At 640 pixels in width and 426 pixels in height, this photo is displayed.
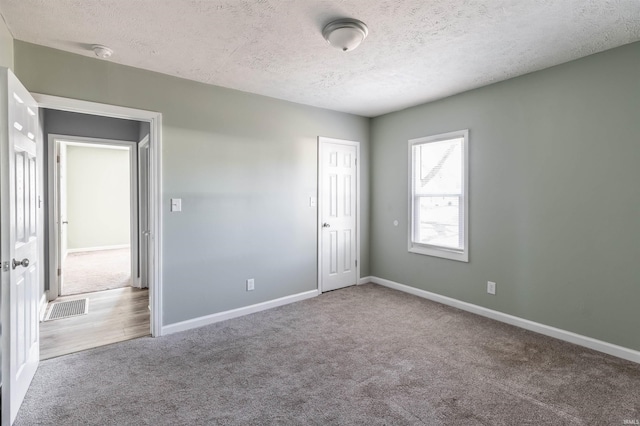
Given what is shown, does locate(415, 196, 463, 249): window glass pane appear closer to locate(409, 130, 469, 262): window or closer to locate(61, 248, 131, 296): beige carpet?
locate(409, 130, 469, 262): window

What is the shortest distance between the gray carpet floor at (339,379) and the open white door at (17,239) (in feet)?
0.76

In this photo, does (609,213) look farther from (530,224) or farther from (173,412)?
(173,412)

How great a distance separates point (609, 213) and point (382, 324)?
2252mm

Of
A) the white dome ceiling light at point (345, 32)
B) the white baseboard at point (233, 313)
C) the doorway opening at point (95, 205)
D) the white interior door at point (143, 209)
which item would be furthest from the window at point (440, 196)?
the doorway opening at point (95, 205)

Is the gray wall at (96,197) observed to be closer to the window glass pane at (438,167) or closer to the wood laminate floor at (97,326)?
the wood laminate floor at (97,326)

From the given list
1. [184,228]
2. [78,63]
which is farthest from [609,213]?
[78,63]

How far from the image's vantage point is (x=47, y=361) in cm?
270

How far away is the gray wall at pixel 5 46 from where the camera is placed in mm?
2209

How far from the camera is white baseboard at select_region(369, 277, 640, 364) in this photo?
2.71m

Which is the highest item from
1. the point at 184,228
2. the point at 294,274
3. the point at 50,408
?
the point at 184,228

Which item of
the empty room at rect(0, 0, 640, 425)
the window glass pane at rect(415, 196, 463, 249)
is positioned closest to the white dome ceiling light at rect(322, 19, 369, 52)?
the empty room at rect(0, 0, 640, 425)

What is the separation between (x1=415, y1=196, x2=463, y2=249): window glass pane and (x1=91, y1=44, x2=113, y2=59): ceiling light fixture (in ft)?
12.2

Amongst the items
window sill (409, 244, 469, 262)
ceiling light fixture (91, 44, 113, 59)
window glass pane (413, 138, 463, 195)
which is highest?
ceiling light fixture (91, 44, 113, 59)

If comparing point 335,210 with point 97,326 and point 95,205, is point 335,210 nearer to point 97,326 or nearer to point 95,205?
point 97,326
